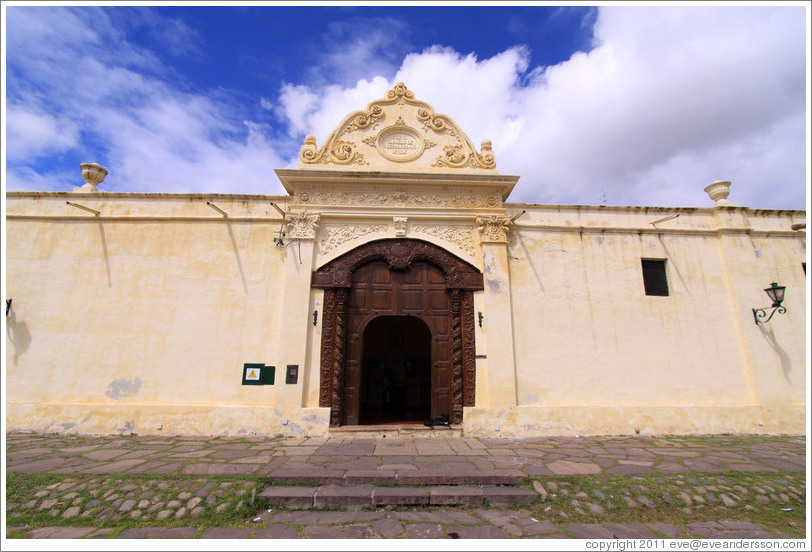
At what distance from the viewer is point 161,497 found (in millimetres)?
4270

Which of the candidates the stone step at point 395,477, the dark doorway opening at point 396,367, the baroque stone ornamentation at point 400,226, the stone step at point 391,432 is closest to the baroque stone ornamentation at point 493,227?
the baroque stone ornamentation at point 400,226

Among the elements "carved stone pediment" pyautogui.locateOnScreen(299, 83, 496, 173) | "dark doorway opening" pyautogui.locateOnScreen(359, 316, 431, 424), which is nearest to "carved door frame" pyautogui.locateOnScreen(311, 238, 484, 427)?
"carved stone pediment" pyautogui.locateOnScreen(299, 83, 496, 173)

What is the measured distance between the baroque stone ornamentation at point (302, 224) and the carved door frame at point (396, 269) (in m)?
0.82

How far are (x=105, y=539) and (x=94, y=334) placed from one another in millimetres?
5418

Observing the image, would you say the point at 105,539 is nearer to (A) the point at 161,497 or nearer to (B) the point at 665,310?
(A) the point at 161,497

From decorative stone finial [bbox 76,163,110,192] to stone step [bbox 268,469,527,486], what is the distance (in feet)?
26.3

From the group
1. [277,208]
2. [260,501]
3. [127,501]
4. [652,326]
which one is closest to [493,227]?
[652,326]

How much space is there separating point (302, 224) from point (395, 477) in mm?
5290

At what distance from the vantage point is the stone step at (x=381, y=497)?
4.30 metres

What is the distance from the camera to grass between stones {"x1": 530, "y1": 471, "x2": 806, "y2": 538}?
412 centimetres

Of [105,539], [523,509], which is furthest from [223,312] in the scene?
[523,509]

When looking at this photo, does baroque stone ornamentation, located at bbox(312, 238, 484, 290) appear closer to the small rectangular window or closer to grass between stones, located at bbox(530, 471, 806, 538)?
the small rectangular window

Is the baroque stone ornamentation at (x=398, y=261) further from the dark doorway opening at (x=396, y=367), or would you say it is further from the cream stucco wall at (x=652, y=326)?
the dark doorway opening at (x=396, y=367)

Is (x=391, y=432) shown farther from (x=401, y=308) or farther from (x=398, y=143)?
(x=398, y=143)
